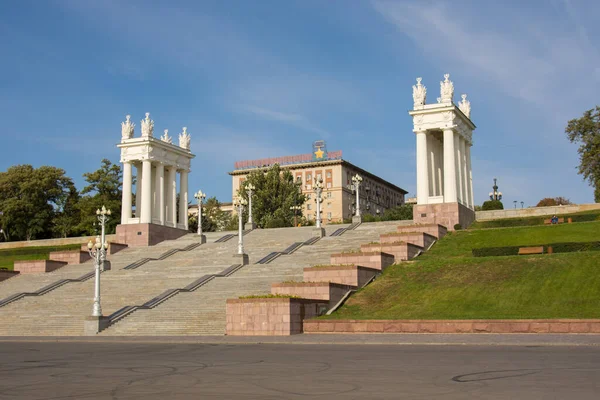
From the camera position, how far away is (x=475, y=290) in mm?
31656

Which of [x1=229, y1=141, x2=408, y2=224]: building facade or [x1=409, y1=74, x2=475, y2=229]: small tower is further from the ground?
[x1=229, y1=141, x2=408, y2=224]: building facade

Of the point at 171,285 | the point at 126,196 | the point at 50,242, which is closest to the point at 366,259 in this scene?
the point at 171,285

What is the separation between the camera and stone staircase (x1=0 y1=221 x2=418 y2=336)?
32094 mm

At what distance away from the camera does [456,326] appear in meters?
25.4

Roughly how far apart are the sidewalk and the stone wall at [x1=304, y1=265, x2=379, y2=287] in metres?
8.00

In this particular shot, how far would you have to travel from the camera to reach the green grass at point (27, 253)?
203 feet

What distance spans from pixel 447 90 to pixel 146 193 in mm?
28336

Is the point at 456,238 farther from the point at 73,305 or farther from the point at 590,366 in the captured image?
the point at 590,366

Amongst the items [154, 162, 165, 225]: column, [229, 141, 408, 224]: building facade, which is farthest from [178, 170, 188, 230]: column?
[229, 141, 408, 224]: building facade

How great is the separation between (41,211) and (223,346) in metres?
70.7

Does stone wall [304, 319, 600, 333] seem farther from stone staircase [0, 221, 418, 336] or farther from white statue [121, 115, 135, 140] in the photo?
white statue [121, 115, 135, 140]

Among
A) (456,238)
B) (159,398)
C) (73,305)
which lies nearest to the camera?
(159,398)

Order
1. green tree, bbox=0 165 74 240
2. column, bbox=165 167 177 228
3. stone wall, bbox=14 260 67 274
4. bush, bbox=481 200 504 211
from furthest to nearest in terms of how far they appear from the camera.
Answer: green tree, bbox=0 165 74 240
column, bbox=165 167 177 228
bush, bbox=481 200 504 211
stone wall, bbox=14 260 67 274

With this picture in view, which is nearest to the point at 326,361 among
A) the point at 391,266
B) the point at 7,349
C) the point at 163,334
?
the point at 7,349
